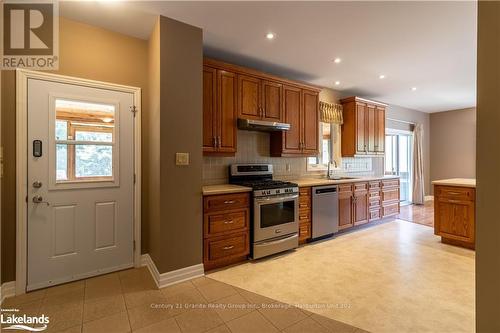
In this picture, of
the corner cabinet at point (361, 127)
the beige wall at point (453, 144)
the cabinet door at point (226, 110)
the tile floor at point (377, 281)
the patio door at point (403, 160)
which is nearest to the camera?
the tile floor at point (377, 281)

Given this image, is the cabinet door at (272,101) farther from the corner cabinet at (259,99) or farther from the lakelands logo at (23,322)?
the lakelands logo at (23,322)

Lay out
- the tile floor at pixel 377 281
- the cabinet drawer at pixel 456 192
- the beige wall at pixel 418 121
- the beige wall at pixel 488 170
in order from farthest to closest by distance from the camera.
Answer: the beige wall at pixel 418 121 → the cabinet drawer at pixel 456 192 → the tile floor at pixel 377 281 → the beige wall at pixel 488 170

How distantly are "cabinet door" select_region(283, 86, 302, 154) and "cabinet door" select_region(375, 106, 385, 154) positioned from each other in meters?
2.19

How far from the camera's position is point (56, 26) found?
7.91 feet

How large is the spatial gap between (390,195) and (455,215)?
1.42 m

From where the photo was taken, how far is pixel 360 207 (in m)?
4.32

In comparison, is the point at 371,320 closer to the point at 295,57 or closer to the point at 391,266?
the point at 391,266

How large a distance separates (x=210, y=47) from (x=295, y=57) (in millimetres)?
1172

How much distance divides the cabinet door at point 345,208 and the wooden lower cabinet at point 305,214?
0.71 metres

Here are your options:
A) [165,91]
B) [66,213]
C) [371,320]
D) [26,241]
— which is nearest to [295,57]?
[165,91]

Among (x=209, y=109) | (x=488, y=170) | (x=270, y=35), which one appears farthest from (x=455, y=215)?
(x=209, y=109)

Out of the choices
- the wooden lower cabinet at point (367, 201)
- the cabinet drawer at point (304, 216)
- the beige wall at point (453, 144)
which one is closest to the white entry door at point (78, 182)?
the cabinet drawer at point (304, 216)

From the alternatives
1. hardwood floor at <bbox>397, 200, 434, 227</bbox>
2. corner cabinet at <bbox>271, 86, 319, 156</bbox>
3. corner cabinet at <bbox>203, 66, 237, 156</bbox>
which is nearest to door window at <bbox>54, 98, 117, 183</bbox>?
corner cabinet at <bbox>203, 66, 237, 156</bbox>

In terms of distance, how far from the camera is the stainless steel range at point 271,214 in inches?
119
